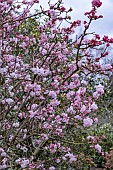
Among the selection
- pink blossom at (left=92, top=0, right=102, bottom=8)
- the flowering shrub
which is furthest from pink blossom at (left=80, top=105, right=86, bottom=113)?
pink blossom at (left=92, top=0, right=102, bottom=8)

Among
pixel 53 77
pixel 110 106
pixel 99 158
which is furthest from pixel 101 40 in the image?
pixel 110 106

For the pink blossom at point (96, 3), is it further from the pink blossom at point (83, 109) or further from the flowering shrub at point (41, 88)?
the pink blossom at point (83, 109)

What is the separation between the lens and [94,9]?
7.45ft

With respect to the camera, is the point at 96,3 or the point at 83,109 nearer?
the point at 96,3

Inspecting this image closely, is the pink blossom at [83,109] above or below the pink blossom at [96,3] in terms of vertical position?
below

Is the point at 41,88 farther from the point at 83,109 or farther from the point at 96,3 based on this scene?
the point at 96,3

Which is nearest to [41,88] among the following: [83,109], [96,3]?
[83,109]

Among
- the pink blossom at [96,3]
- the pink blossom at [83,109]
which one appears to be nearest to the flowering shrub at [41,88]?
the pink blossom at [83,109]

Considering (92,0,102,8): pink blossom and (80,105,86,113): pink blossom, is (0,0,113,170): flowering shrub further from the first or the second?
(92,0,102,8): pink blossom

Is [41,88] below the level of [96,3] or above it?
below

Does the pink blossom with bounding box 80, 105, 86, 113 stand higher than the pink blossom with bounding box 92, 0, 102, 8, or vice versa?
the pink blossom with bounding box 92, 0, 102, 8

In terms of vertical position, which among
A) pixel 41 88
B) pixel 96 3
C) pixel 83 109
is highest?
pixel 96 3

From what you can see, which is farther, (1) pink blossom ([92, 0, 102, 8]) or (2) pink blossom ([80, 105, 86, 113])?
(2) pink blossom ([80, 105, 86, 113])

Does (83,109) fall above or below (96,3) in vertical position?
below
